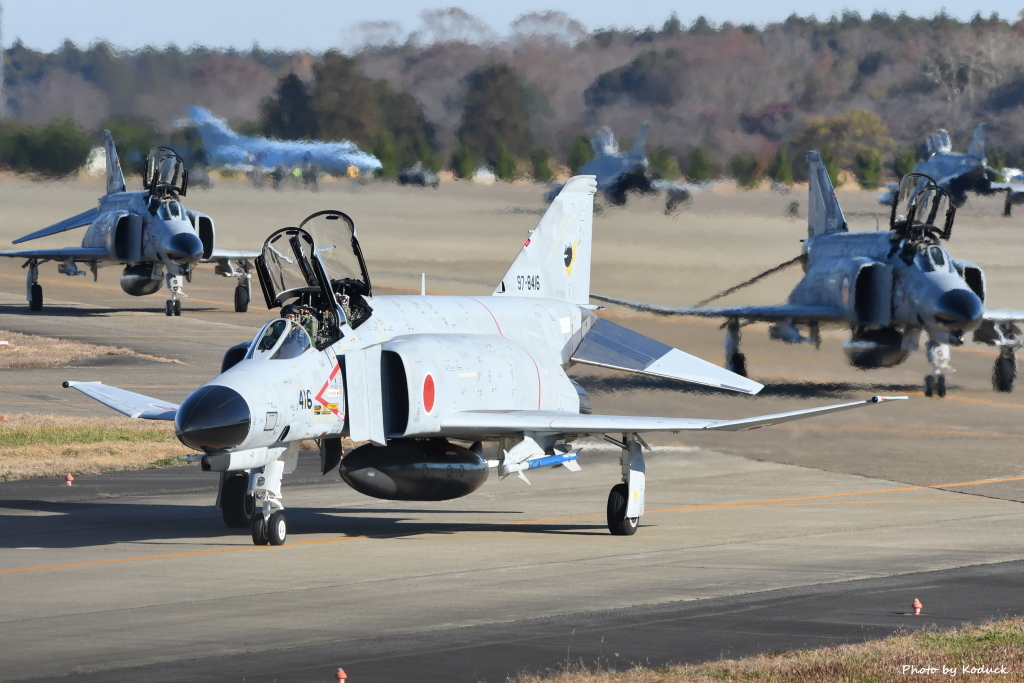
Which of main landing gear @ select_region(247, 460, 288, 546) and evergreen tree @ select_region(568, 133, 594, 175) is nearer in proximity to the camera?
main landing gear @ select_region(247, 460, 288, 546)

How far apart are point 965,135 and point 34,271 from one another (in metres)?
44.7

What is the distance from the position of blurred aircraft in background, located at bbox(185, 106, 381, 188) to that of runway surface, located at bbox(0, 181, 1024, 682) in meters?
14.5

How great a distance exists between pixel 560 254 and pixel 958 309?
1104cm

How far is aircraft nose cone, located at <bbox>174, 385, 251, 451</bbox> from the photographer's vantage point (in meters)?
15.5

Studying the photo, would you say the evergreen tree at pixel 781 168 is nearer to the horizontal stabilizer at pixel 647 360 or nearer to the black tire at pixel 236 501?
the horizontal stabilizer at pixel 647 360

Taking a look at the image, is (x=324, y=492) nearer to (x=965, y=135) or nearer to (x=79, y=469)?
(x=79, y=469)

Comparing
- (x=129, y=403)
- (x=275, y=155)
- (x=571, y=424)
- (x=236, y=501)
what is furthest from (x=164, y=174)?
(x=571, y=424)

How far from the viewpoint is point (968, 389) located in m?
34.1

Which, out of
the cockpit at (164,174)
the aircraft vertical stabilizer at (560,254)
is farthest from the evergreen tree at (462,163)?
the aircraft vertical stabilizer at (560,254)

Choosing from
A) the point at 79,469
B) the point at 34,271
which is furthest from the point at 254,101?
the point at 79,469

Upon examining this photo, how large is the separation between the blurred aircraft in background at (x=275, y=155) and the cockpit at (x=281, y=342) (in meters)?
33.1

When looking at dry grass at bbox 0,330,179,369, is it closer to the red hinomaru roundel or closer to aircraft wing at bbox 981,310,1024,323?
aircraft wing at bbox 981,310,1024,323

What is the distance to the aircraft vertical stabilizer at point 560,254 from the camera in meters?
21.9

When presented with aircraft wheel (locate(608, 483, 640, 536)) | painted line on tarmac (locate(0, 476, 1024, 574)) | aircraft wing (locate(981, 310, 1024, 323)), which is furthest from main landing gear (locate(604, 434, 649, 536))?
aircraft wing (locate(981, 310, 1024, 323))
